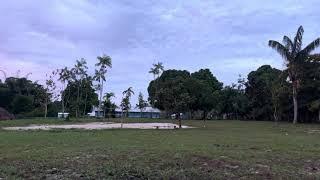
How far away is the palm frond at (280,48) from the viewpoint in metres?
57.7

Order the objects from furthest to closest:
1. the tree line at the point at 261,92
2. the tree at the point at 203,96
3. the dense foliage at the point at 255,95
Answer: the tree at the point at 203,96 < the dense foliage at the point at 255,95 < the tree line at the point at 261,92

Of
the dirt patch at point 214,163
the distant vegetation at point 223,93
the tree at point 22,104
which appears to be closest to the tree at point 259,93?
the distant vegetation at point 223,93

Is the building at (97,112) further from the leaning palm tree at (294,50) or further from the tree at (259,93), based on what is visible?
the leaning palm tree at (294,50)

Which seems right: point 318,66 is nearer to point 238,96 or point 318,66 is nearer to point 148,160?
point 238,96

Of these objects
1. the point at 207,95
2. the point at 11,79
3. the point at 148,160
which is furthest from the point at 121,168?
the point at 11,79

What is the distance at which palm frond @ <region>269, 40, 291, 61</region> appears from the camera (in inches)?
2270

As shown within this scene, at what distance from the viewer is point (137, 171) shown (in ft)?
44.0

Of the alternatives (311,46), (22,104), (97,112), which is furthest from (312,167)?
(22,104)

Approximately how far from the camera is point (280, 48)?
57750 millimetres

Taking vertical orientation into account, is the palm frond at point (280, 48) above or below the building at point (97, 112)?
above

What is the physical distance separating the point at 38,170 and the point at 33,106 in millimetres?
93557

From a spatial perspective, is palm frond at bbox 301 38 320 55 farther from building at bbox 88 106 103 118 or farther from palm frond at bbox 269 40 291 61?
building at bbox 88 106 103 118

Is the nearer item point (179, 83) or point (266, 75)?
point (179, 83)

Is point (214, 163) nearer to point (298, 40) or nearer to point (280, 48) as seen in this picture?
point (280, 48)
